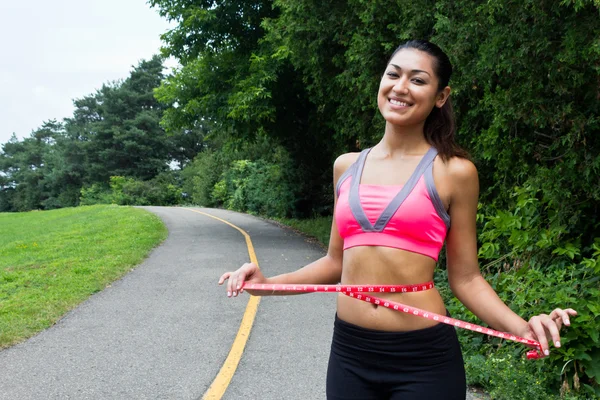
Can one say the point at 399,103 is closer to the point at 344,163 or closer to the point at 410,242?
the point at 344,163

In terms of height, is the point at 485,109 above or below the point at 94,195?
above

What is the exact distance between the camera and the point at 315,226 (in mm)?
19219

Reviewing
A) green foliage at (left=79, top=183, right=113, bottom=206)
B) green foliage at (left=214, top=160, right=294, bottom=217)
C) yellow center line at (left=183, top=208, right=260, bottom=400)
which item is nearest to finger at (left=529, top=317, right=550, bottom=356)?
yellow center line at (left=183, top=208, right=260, bottom=400)

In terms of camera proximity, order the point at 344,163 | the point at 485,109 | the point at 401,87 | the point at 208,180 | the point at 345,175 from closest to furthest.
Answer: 1. the point at 401,87
2. the point at 345,175
3. the point at 344,163
4. the point at 485,109
5. the point at 208,180

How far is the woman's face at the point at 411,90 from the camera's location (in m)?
1.96

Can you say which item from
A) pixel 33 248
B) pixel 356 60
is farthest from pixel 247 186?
pixel 356 60

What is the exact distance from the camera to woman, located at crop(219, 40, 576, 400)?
6.01ft

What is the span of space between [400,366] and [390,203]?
1.73ft

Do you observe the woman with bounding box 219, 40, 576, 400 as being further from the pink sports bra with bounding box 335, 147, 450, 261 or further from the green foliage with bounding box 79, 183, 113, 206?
the green foliage with bounding box 79, 183, 113, 206

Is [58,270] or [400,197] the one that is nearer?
[400,197]

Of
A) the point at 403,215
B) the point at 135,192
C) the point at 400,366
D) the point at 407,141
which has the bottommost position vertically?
the point at 135,192

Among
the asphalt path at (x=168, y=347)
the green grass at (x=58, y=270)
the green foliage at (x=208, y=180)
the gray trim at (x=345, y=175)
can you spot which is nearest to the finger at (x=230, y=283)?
the gray trim at (x=345, y=175)

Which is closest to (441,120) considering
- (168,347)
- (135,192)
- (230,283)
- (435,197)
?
(435,197)

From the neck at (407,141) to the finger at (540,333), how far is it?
670 millimetres
